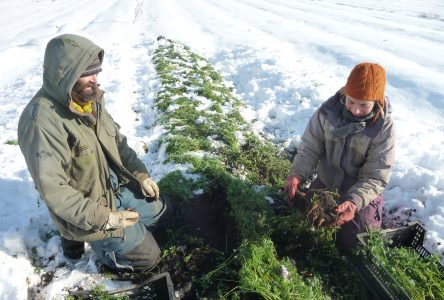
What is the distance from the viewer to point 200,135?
18.3ft

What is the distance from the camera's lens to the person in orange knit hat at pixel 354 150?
3320mm

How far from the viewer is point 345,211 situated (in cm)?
349

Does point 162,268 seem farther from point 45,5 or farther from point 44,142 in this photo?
point 45,5

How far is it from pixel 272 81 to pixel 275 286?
5.58 meters

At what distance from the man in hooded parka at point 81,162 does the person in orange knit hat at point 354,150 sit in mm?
1687

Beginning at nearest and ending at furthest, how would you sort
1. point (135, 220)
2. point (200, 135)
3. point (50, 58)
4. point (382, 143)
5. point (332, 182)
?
point (50, 58) → point (135, 220) → point (382, 143) → point (332, 182) → point (200, 135)

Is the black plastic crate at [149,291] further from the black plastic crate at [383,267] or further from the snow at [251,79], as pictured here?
the black plastic crate at [383,267]

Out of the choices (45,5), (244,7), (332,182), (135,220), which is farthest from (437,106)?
(45,5)

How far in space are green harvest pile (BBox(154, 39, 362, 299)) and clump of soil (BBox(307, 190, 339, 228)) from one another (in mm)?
253

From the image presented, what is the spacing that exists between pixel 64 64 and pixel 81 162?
0.80 metres

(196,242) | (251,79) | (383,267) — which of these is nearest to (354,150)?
(383,267)

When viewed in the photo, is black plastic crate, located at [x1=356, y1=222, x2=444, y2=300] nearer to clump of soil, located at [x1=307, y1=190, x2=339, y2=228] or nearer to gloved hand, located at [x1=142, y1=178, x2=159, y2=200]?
clump of soil, located at [x1=307, y1=190, x2=339, y2=228]

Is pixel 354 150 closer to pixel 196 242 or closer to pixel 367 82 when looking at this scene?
pixel 367 82

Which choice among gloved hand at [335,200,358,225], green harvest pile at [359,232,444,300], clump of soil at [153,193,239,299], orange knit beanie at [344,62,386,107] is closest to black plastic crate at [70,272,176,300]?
clump of soil at [153,193,239,299]
